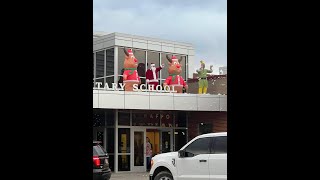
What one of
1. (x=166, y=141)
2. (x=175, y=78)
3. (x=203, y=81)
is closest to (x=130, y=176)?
(x=166, y=141)

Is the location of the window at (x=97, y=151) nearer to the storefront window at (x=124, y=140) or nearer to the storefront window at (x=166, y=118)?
the storefront window at (x=124, y=140)

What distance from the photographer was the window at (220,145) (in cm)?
1255

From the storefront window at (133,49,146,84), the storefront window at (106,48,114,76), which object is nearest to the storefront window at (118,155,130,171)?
the storefront window at (106,48,114,76)

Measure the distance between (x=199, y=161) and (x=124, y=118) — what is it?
12154mm

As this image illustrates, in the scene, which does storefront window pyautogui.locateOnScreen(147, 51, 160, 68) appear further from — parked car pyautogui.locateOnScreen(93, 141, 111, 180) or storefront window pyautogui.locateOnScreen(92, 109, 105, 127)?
parked car pyautogui.locateOnScreen(93, 141, 111, 180)

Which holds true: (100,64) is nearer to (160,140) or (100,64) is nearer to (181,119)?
(181,119)

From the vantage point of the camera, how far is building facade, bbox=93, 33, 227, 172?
23.9 m

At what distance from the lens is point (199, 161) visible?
12.7m

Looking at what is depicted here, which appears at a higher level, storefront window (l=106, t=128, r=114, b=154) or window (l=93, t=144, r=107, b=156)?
window (l=93, t=144, r=107, b=156)

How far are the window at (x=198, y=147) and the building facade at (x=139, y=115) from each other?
400 inches
